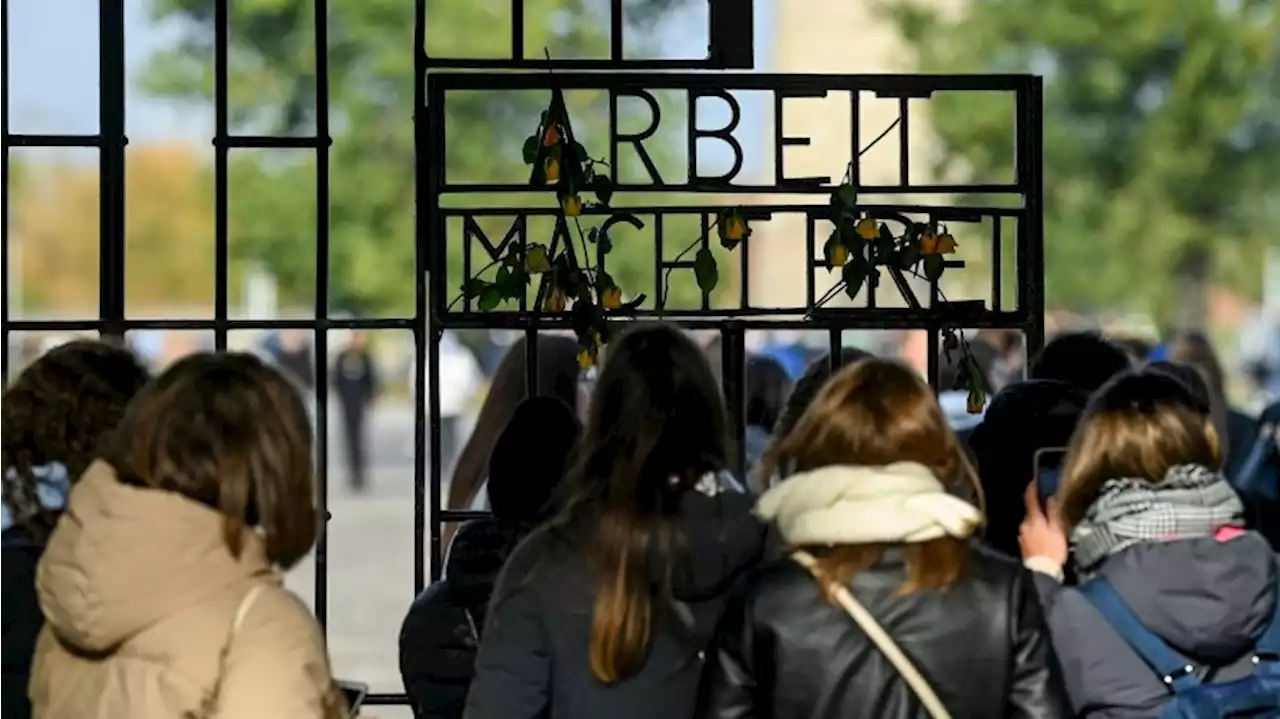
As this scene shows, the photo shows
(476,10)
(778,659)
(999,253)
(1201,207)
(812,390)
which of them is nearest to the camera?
(778,659)

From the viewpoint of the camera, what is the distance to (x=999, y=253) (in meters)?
5.32

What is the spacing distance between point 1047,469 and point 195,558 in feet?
6.56

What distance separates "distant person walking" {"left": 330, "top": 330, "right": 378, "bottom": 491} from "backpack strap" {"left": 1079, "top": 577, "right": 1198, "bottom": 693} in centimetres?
1608

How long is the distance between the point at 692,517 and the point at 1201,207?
80.7 ft

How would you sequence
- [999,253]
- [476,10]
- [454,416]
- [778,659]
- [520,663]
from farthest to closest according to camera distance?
[476,10], [454,416], [999,253], [520,663], [778,659]

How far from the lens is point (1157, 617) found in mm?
3852

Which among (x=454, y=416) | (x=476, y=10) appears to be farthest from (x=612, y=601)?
(x=476, y=10)

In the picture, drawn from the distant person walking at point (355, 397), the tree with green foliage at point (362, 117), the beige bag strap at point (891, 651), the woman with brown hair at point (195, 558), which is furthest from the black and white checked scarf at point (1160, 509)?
the tree with green foliage at point (362, 117)

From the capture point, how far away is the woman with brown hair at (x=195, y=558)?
3102 millimetres

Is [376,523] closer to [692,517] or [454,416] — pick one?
[454,416]

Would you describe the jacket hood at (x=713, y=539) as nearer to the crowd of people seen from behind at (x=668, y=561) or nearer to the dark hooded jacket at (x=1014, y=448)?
the crowd of people seen from behind at (x=668, y=561)

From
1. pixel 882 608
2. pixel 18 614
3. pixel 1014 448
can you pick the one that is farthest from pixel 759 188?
pixel 18 614

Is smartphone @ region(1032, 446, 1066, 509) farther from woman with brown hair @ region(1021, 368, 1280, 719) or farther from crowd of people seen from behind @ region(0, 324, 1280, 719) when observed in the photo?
woman with brown hair @ region(1021, 368, 1280, 719)

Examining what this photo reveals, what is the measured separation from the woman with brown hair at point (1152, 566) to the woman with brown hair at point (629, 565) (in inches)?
26.2
